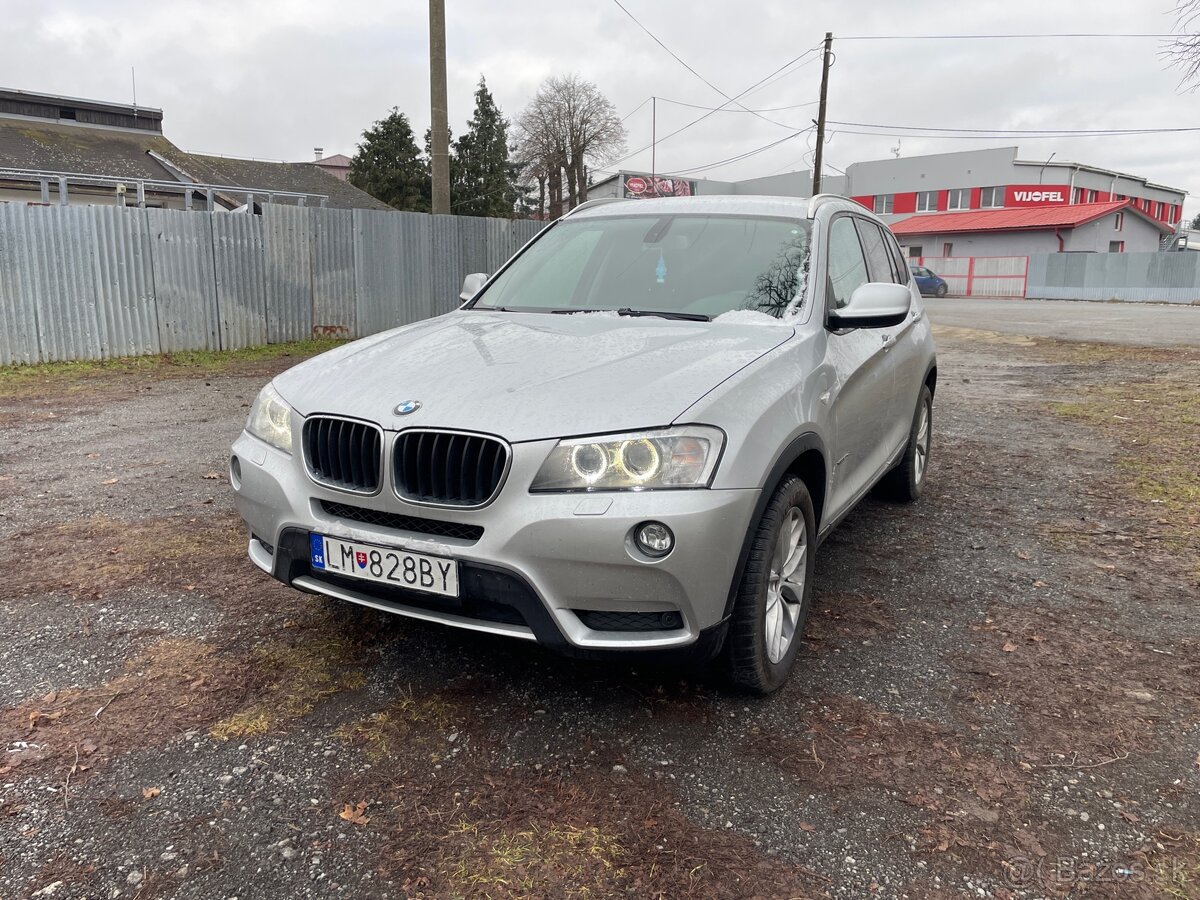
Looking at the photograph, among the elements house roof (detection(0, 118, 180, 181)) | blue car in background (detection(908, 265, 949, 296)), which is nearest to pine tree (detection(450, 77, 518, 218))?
house roof (detection(0, 118, 180, 181))

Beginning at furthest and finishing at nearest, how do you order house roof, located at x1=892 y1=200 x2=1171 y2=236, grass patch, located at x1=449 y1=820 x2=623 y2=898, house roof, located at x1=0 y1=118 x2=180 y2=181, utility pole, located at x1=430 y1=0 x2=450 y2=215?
house roof, located at x1=892 y1=200 x2=1171 y2=236, house roof, located at x1=0 y1=118 x2=180 y2=181, utility pole, located at x1=430 y1=0 x2=450 y2=215, grass patch, located at x1=449 y1=820 x2=623 y2=898

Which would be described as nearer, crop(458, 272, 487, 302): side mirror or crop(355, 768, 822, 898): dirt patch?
crop(355, 768, 822, 898): dirt patch

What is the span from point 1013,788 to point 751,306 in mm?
1943

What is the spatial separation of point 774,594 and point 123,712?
7.24 feet

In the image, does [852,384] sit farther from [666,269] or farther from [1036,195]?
[1036,195]

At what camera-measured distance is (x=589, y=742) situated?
8.71 feet

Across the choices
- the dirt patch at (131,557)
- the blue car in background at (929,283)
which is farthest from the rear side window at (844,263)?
the blue car in background at (929,283)

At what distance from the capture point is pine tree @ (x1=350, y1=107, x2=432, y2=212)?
150 feet

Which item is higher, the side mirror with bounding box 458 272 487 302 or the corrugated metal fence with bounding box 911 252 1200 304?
the corrugated metal fence with bounding box 911 252 1200 304

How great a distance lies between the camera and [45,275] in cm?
1087

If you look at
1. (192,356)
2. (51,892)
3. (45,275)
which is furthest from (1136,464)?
(45,275)

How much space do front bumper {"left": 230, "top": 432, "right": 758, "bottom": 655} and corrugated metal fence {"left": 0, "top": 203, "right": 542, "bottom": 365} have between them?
35.4 feet

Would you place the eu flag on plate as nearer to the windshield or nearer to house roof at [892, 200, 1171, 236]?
the windshield

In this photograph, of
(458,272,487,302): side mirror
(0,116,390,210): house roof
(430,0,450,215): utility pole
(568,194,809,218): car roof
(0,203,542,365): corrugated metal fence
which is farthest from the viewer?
(0,116,390,210): house roof
